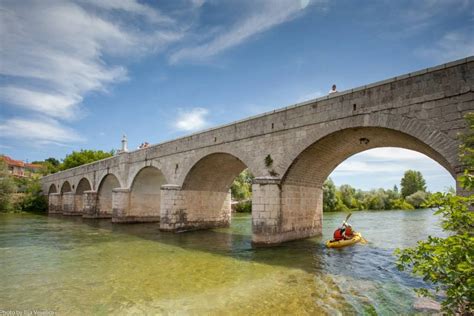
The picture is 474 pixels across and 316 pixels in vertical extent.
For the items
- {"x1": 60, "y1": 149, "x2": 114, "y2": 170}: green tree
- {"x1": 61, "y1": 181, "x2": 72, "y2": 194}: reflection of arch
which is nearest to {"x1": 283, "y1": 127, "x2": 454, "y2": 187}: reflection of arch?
{"x1": 61, "y1": 181, "x2": 72, "y2": 194}: reflection of arch

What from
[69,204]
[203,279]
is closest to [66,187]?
[69,204]

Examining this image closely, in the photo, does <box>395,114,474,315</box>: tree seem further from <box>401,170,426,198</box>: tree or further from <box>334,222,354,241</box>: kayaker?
<box>401,170,426,198</box>: tree

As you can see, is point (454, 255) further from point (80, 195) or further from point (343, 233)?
point (80, 195)

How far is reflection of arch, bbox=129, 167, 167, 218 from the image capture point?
22.5 meters

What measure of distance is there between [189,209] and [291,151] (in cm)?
859

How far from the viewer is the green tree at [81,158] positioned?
49500 millimetres

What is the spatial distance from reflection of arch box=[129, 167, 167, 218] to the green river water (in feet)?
30.6

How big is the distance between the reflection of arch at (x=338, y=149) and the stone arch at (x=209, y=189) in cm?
455

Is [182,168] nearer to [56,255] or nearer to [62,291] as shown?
[56,255]

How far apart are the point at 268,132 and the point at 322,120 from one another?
2.67 meters

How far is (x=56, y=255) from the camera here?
10945 mm

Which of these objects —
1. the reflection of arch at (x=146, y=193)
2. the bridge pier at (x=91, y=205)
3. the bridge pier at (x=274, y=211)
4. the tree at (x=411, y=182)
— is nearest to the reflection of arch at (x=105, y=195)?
the bridge pier at (x=91, y=205)

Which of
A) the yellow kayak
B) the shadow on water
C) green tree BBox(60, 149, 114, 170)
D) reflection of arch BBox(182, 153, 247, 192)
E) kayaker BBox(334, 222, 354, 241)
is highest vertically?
green tree BBox(60, 149, 114, 170)

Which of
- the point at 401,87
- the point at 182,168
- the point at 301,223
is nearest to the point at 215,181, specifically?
the point at 182,168
